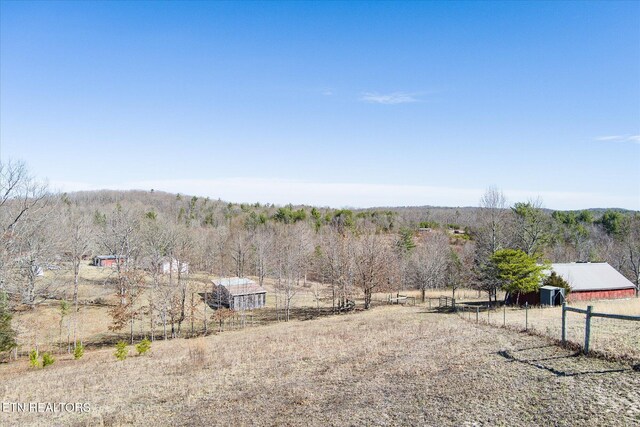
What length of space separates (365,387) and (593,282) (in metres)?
37.8

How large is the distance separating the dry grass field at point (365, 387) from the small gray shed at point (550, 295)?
19.7 metres

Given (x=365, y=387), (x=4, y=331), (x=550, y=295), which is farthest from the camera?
(x=550, y=295)

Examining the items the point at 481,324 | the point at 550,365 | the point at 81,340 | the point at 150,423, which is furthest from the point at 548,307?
the point at 81,340

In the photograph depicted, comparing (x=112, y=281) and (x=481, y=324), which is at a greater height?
(x=481, y=324)

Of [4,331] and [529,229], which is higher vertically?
[529,229]

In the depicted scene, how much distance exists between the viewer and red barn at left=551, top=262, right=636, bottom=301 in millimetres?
39344

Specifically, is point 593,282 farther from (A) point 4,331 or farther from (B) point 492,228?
(A) point 4,331

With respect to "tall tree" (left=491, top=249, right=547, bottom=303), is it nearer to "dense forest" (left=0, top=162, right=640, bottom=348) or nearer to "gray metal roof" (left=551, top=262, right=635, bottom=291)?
"dense forest" (left=0, top=162, right=640, bottom=348)

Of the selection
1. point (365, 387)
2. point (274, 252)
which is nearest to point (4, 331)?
point (365, 387)

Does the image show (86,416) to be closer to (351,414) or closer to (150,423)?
(150,423)

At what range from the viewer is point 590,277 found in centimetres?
4097

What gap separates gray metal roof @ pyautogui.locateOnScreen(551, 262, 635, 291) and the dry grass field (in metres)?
24.9

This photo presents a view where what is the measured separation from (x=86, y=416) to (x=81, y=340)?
92.0ft

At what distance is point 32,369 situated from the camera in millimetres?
24141
